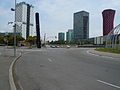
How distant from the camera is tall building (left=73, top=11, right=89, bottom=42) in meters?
159

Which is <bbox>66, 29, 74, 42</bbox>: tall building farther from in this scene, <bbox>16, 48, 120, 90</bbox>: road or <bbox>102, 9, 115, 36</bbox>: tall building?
<bbox>16, 48, 120, 90</bbox>: road

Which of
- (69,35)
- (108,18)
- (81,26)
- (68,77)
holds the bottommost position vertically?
(68,77)

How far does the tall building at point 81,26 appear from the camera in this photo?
15862 centimetres

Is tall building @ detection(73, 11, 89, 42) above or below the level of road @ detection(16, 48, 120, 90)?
above

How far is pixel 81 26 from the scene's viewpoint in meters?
160

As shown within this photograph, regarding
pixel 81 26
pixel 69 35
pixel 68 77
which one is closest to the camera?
pixel 68 77

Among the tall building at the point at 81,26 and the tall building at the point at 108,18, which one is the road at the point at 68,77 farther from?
the tall building at the point at 81,26

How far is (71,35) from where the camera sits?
18362 cm

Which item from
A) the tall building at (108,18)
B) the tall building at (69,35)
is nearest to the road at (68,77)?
the tall building at (108,18)

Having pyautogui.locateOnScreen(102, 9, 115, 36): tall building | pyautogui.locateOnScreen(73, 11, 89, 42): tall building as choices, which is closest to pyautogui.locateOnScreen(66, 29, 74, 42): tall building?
pyautogui.locateOnScreen(73, 11, 89, 42): tall building

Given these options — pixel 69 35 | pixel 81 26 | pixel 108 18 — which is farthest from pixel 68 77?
pixel 69 35

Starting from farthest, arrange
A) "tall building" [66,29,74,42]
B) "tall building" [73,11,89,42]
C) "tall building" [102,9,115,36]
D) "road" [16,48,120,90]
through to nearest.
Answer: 1. "tall building" [66,29,74,42]
2. "tall building" [73,11,89,42]
3. "tall building" [102,9,115,36]
4. "road" [16,48,120,90]

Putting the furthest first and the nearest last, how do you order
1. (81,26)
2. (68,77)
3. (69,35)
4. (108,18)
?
(69,35)
(81,26)
(108,18)
(68,77)

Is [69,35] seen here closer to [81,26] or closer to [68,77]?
[81,26]
